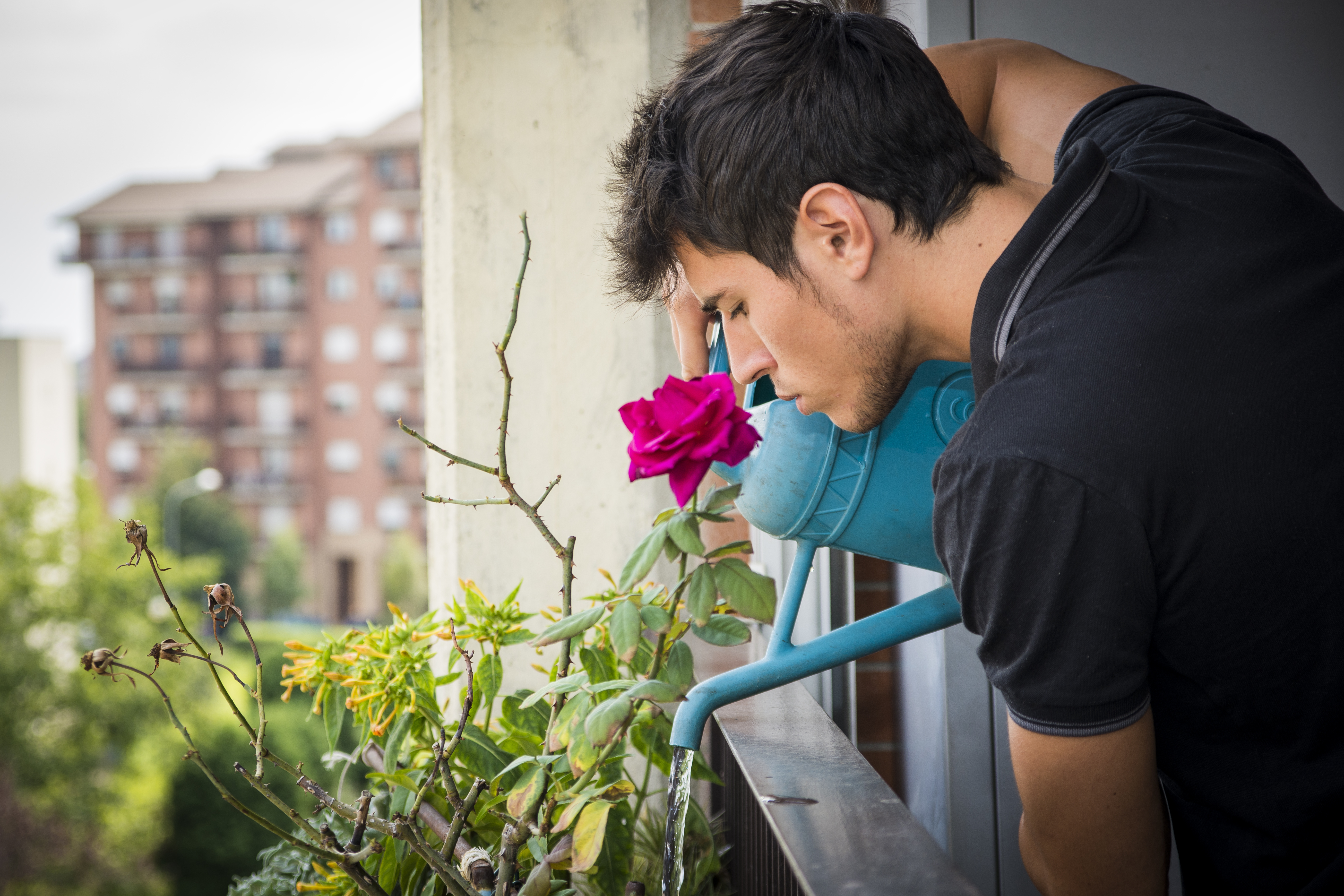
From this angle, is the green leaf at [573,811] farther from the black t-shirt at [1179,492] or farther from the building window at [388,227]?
the building window at [388,227]

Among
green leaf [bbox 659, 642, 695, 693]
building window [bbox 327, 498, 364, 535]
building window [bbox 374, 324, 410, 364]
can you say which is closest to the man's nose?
green leaf [bbox 659, 642, 695, 693]

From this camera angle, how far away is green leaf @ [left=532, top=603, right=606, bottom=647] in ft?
3.36

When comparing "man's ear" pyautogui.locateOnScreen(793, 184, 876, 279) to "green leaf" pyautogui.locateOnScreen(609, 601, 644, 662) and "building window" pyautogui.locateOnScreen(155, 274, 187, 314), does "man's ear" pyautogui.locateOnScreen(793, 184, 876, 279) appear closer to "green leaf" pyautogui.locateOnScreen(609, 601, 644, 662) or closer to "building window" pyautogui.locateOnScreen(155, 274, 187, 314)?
"green leaf" pyautogui.locateOnScreen(609, 601, 644, 662)

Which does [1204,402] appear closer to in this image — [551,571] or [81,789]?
[551,571]

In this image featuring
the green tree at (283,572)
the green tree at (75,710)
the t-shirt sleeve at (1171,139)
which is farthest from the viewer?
the green tree at (283,572)

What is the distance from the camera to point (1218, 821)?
719mm

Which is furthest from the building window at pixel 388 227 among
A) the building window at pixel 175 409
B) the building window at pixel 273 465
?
the building window at pixel 175 409

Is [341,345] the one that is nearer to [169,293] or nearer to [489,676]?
[169,293]

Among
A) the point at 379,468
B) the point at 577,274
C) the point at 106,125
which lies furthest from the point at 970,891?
the point at 106,125

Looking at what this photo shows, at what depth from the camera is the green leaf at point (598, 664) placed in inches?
46.2

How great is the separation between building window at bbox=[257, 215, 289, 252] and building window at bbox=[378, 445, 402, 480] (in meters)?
8.75

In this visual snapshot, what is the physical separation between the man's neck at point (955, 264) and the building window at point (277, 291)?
1584 inches

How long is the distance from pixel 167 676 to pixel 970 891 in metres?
22.4

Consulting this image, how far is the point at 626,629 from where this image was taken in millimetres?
1033
